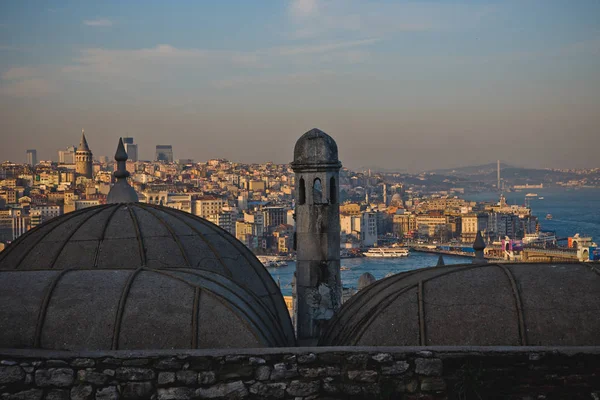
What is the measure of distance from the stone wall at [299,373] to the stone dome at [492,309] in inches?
29.1

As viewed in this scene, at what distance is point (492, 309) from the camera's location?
6133 millimetres

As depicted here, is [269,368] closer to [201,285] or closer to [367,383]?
[367,383]

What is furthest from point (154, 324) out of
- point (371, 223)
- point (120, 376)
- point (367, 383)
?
point (371, 223)

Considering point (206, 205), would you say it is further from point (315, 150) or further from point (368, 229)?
point (315, 150)

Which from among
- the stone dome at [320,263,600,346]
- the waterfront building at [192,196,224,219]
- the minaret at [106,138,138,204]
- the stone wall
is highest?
the waterfront building at [192,196,224,219]

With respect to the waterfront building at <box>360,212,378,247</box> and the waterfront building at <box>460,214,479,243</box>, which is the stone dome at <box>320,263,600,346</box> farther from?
the waterfront building at <box>460,214,479,243</box>

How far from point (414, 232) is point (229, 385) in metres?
181

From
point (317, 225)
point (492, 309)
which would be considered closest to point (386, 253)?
→ point (317, 225)

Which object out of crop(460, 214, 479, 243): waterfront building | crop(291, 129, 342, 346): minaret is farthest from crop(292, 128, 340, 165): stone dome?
crop(460, 214, 479, 243): waterfront building

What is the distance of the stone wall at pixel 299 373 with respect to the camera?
5.11 m

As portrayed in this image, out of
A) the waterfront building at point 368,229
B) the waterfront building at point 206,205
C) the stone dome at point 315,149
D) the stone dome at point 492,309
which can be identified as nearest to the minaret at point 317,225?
the stone dome at point 315,149

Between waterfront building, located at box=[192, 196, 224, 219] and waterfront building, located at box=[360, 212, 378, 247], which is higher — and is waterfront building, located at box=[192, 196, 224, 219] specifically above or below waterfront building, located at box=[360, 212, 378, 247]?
above

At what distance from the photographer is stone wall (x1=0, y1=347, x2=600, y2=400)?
5.11m

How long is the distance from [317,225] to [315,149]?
0.77 meters
